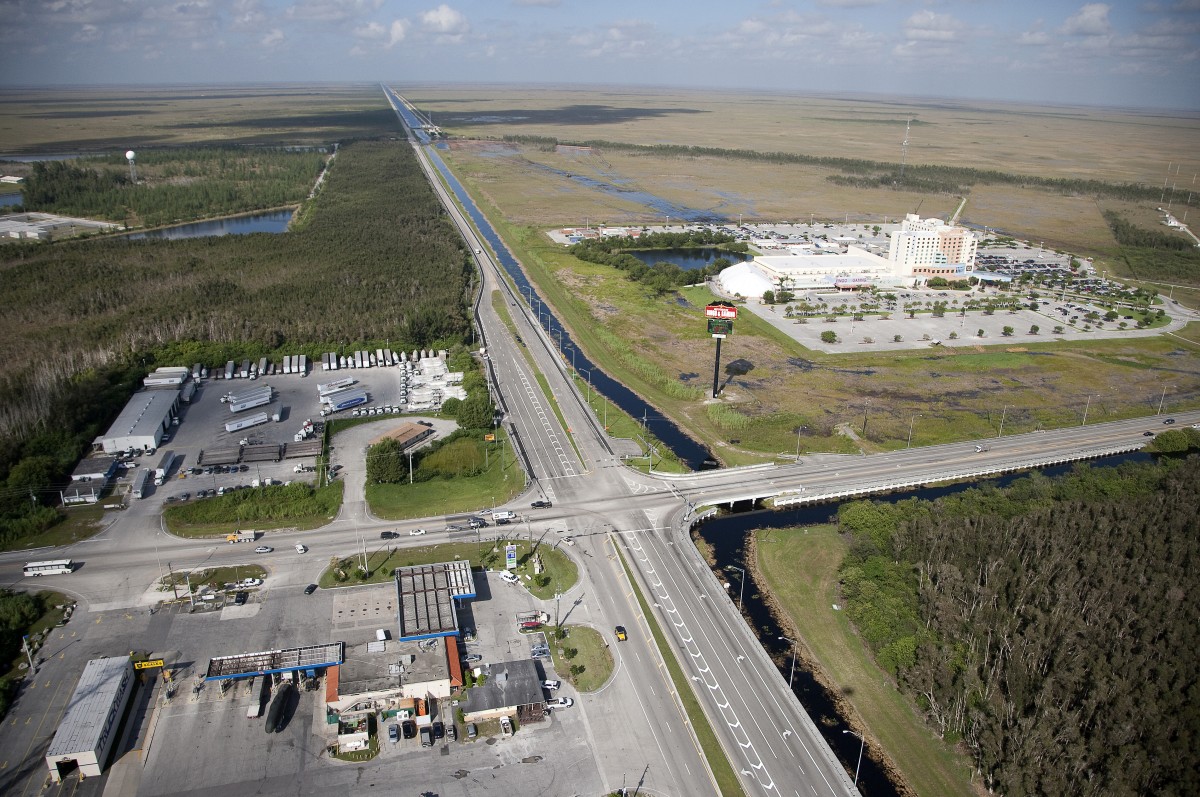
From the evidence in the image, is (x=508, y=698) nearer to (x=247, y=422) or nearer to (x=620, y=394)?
(x=247, y=422)

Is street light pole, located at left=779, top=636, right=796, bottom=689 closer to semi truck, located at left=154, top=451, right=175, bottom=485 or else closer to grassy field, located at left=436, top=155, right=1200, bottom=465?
grassy field, located at left=436, top=155, right=1200, bottom=465

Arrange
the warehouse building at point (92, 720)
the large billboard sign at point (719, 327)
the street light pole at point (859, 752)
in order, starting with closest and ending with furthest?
the warehouse building at point (92, 720)
the street light pole at point (859, 752)
the large billboard sign at point (719, 327)

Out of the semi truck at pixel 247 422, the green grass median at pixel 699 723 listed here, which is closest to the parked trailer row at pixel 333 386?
the semi truck at pixel 247 422

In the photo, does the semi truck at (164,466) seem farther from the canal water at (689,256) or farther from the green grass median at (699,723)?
the canal water at (689,256)

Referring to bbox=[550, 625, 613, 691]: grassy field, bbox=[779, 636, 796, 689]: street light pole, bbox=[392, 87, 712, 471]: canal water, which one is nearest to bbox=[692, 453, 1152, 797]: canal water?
bbox=[779, 636, 796, 689]: street light pole

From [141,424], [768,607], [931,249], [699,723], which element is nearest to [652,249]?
[931,249]

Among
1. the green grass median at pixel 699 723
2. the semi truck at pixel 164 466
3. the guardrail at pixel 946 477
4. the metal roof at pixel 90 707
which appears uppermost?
the semi truck at pixel 164 466

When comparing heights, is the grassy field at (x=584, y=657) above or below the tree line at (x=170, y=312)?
below
